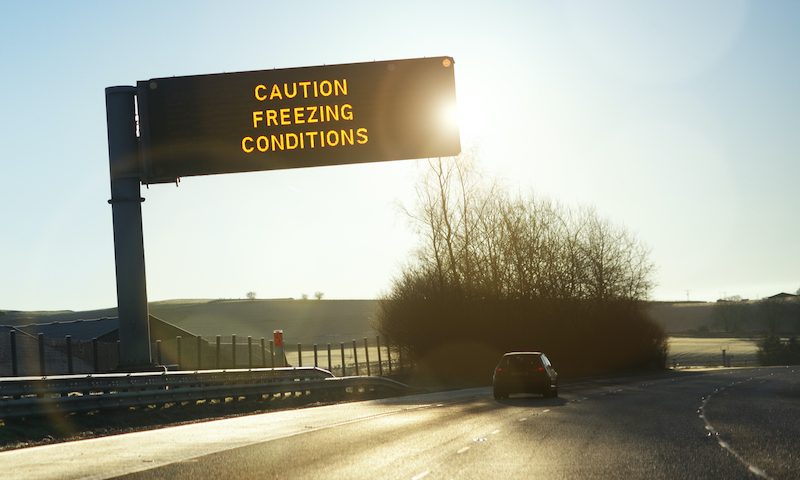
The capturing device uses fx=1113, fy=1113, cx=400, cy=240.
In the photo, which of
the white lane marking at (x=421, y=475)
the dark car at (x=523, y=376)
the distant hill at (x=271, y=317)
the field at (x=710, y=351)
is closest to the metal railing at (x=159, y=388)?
the dark car at (x=523, y=376)

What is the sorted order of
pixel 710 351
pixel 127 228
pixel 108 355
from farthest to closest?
1. pixel 710 351
2. pixel 108 355
3. pixel 127 228

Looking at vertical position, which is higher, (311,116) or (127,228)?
(311,116)

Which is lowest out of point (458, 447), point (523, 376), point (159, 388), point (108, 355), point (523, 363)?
point (458, 447)

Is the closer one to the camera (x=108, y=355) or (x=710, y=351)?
(x=108, y=355)

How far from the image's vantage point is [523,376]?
37.2 metres

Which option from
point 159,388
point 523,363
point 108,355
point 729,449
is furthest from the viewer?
point 108,355

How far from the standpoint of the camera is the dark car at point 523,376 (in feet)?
122

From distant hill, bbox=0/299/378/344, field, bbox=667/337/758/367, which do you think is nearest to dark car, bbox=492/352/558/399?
field, bbox=667/337/758/367

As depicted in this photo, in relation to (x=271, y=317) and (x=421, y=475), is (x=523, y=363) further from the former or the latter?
(x=271, y=317)

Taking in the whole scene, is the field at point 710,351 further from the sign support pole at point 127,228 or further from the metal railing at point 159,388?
the sign support pole at point 127,228

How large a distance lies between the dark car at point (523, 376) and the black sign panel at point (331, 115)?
43.3ft

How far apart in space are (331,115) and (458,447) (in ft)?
34.8

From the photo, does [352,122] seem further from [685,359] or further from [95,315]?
[95,315]

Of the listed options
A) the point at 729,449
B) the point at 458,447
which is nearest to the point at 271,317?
the point at 458,447
